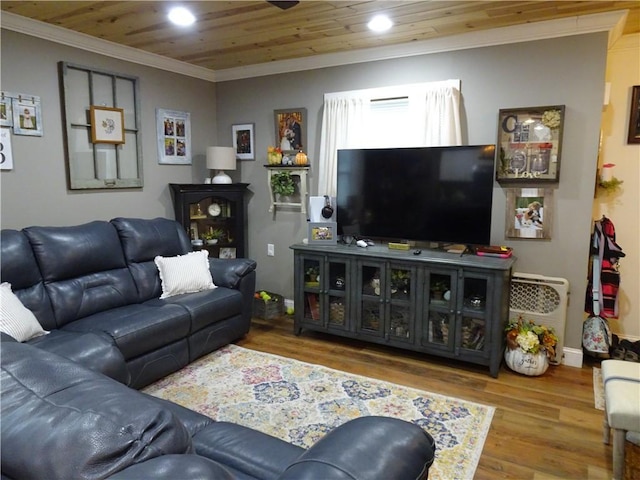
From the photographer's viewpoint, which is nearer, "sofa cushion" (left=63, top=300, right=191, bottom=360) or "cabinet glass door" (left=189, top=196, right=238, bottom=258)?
"sofa cushion" (left=63, top=300, right=191, bottom=360)

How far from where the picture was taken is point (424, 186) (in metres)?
3.46

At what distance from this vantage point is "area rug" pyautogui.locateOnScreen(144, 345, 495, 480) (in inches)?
93.9

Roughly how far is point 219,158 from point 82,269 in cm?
177

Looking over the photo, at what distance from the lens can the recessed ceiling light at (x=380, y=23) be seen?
3.03 meters

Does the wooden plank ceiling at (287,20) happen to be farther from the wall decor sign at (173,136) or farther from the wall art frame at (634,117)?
the wall decor sign at (173,136)

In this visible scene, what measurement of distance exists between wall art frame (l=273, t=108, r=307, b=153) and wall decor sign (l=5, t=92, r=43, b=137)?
205cm

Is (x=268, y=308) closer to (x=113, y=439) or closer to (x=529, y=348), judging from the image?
(x=529, y=348)

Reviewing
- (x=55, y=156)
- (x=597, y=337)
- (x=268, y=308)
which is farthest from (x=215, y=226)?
(x=597, y=337)

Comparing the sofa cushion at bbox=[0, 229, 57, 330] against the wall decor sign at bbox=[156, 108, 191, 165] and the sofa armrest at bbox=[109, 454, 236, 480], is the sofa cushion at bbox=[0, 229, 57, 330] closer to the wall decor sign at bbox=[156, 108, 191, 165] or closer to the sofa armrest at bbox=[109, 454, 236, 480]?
the wall decor sign at bbox=[156, 108, 191, 165]

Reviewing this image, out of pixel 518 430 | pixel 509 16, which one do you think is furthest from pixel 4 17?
pixel 518 430

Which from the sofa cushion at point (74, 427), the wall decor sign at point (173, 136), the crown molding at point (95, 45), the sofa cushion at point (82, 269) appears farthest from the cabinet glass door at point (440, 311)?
the crown molding at point (95, 45)

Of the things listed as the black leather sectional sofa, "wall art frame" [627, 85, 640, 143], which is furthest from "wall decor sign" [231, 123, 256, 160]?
"wall art frame" [627, 85, 640, 143]

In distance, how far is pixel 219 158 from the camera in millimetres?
4367

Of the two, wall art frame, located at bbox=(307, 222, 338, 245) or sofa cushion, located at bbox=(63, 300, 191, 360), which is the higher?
wall art frame, located at bbox=(307, 222, 338, 245)
